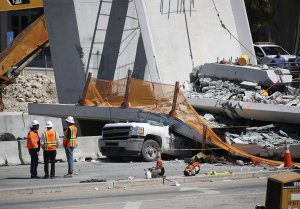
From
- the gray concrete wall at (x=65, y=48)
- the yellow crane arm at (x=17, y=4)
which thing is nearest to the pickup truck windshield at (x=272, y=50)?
the yellow crane arm at (x=17, y=4)

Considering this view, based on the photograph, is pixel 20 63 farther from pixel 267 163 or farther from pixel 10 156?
pixel 267 163

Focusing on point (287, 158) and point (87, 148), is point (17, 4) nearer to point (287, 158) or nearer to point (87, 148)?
point (87, 148)

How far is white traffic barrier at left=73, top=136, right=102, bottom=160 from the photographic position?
27625mm

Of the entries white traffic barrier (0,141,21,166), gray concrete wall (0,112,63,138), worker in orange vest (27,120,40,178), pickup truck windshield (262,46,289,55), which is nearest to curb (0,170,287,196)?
worker in orange vest (27,120,40,178)

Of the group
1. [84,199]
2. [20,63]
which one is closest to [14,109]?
[20,63]

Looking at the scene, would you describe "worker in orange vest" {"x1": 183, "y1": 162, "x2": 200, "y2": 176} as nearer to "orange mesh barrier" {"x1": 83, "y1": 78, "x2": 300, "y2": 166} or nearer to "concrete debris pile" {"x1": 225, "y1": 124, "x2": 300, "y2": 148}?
"orange mesh barrier" {"x1": 83, "y1": 78, "x2": 300, "y2": 166}

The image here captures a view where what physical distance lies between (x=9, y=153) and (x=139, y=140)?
166 inches

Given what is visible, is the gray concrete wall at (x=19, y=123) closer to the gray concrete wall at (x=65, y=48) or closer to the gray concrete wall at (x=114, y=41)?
the gray concrete wall at (x=65, y=48)

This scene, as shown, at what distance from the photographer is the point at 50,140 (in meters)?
21.7

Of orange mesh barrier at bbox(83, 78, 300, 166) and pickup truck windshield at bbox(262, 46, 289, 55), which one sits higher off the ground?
pickup truck windshield at bbox(262, 46, 289, 55)

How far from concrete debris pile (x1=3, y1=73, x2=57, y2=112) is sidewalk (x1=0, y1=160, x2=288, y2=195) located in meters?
22.3

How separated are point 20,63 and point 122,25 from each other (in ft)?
26.9

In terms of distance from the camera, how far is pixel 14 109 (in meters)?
47.2

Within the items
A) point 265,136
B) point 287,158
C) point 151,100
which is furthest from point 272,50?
point 287,158
